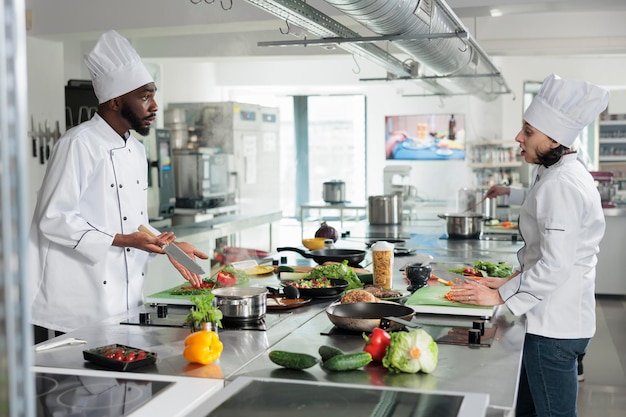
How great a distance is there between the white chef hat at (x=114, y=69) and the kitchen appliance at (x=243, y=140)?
6.82m

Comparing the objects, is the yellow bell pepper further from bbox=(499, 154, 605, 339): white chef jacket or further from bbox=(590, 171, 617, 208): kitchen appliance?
bbox=(590, 171, 617, 208): kitchen appliance

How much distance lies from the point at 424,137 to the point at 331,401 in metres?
12.2

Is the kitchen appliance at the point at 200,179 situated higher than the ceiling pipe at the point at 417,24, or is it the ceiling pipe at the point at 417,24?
the ceiling pipe at the point at 417,24

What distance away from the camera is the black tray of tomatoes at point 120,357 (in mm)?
2100

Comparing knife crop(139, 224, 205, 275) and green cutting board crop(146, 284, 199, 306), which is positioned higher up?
knife crop(139, 224, 205, 275)

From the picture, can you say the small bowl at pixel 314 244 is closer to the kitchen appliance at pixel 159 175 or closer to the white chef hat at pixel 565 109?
the white chef hat at pixel 565 109

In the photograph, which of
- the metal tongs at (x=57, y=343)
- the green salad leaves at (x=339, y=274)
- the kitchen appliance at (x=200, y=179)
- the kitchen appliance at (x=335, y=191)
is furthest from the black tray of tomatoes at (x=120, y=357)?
the kitchen appliance at (x=335, y=191)

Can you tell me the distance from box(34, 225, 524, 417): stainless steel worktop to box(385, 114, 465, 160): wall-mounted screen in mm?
10423

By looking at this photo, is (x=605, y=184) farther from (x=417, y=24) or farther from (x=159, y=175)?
(x=417, y=24)

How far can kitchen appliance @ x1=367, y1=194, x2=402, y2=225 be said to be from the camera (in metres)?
6.88

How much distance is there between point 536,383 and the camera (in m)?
2.82

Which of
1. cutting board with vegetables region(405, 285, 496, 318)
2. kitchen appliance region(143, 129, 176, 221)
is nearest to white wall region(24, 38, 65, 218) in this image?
kitchen appliance region(143, 129, 176, 221)

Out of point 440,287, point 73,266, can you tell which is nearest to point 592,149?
point 440,287

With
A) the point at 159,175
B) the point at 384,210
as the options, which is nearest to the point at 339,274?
the point at 384,210
